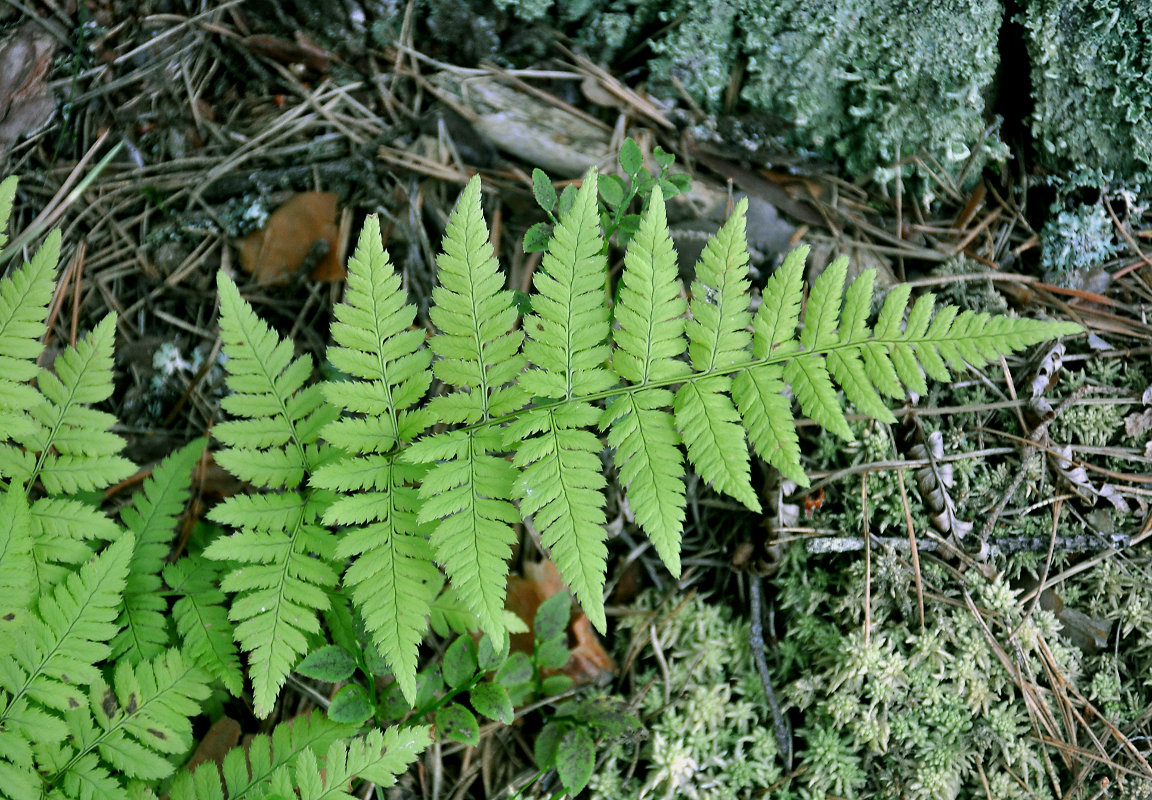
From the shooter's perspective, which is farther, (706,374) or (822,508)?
(822,508)

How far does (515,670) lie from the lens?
2826 millimetres

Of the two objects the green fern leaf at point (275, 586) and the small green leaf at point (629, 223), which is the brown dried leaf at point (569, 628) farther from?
the small green leaf at point (629, 223)

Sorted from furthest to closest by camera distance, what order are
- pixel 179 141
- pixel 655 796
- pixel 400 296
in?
1. pixel 179 141
2. pixel 655 796
3. pixel 400 296

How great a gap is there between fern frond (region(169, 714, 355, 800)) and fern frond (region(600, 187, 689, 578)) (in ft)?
4.46

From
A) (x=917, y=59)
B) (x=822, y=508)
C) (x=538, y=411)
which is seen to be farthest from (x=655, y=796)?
(x=917, y=59)

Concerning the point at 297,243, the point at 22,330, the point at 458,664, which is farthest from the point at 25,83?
the point at 458,664

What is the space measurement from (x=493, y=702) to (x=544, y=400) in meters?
1.07

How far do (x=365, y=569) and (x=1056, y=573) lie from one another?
259 centimetres

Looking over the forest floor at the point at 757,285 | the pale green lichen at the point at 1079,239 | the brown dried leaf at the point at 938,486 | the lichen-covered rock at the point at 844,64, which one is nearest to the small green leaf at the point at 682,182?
the forest floor at the point at 757,285

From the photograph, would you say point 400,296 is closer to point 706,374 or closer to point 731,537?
point 706,374

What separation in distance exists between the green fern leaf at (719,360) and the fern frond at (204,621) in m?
1.73

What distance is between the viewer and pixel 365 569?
2.39 metres

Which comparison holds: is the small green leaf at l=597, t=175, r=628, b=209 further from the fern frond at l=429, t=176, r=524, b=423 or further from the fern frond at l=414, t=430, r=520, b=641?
the fern frond at l=414, t=430, r=520, b=641

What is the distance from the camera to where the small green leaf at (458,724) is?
2633 mm
